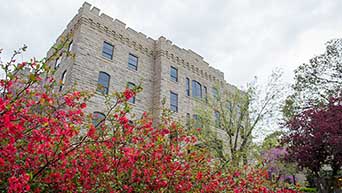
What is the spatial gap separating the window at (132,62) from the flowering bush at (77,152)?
1243cm

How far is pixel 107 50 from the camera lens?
52.7 ft

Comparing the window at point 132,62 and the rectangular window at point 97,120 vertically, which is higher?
the window at point 132,62

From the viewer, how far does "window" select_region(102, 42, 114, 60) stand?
1582 centimetres

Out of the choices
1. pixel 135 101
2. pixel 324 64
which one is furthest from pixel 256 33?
pixel 135 101

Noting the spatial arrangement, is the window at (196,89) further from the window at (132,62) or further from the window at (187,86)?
the window at (132,62)

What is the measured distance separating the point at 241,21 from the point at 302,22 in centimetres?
430

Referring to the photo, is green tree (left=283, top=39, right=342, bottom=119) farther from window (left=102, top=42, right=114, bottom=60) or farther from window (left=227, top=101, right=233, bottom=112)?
window (left=102, top=42, right=114, bottom=60)

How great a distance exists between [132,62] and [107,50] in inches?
81.2

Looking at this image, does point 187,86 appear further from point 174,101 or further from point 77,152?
point 77,152

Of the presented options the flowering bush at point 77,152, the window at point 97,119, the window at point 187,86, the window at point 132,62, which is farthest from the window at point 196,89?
the flowering bush at point 77,152

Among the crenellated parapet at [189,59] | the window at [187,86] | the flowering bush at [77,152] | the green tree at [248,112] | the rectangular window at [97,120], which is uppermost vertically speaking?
the crenellated parapet at [189,59]

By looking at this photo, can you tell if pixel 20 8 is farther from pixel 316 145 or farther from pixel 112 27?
pixel 316 145

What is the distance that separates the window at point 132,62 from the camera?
17.1 metres

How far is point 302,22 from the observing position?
53.2ft
